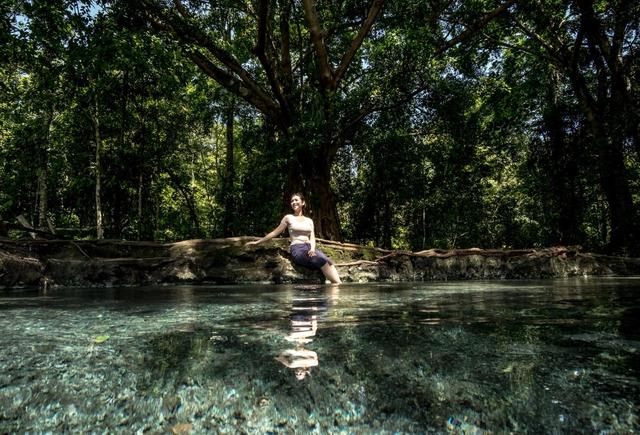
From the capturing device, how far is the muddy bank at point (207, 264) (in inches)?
319

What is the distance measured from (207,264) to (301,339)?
7.24 meters

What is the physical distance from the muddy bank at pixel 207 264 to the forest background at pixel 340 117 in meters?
2.90

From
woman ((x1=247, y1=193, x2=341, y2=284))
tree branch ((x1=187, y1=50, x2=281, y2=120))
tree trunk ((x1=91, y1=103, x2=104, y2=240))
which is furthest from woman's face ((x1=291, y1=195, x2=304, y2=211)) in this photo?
tree trunk ((x1=91, y1=103, x2=104, y2=240))

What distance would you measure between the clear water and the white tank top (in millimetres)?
5105

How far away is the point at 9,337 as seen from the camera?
2.22 meters

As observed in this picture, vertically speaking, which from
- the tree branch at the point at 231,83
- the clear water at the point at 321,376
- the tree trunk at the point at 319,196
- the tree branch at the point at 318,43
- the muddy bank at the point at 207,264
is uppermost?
the tree branch at the point at 318,43

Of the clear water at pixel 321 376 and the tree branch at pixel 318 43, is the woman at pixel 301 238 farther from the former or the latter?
the tree branch at pixel 318 43

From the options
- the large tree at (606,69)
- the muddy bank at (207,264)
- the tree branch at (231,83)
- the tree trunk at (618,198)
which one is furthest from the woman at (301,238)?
the tree trunk at (618,198)

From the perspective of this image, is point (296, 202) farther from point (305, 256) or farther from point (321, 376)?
point (321, 376)

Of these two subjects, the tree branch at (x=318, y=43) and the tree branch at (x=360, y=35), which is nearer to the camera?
the tree branch at (x=318, y=43)

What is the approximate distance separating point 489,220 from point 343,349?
20.6 meters

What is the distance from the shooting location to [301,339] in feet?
7.18

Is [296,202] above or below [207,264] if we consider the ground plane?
above

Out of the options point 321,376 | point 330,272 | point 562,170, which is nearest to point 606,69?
point 562,170
